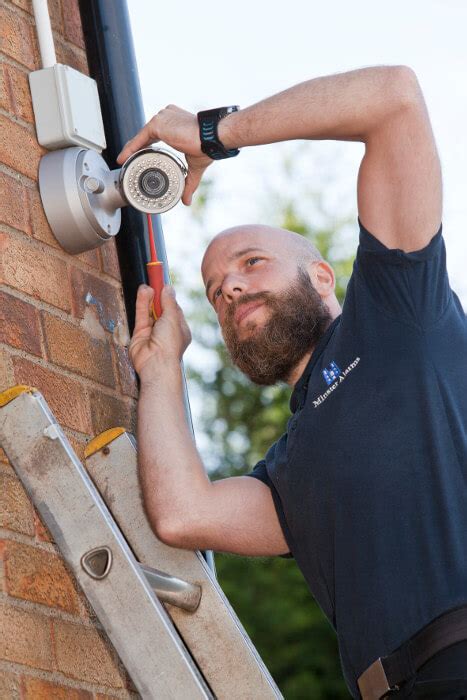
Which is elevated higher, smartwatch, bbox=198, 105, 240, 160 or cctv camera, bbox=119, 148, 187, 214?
smartwatch, bbox=198, 105, 240, 160

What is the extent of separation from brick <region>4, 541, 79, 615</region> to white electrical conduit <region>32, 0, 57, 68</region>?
3.57ft

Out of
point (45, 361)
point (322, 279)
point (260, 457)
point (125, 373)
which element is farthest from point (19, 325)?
point (260, 457)

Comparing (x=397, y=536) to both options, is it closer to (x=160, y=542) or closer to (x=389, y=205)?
(x=160, y=542)

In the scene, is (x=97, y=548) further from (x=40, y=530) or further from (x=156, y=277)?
(x=156, y=277)

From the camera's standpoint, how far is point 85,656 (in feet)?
7.38

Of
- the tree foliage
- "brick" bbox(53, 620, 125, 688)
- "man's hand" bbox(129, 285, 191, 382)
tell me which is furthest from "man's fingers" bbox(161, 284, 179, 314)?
the tree foliage

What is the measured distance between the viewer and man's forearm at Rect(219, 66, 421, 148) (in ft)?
8.07

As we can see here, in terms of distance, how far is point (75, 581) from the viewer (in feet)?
7.47

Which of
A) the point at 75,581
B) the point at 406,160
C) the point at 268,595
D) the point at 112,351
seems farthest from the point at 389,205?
the point at 268,595

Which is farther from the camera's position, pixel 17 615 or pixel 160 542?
pixel 160 542

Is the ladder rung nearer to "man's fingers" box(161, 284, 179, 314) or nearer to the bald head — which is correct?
"man's fingers" box(161, 284, 179, 314)

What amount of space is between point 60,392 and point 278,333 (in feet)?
2.47

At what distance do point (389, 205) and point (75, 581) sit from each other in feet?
3.43

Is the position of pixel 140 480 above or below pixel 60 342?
below
